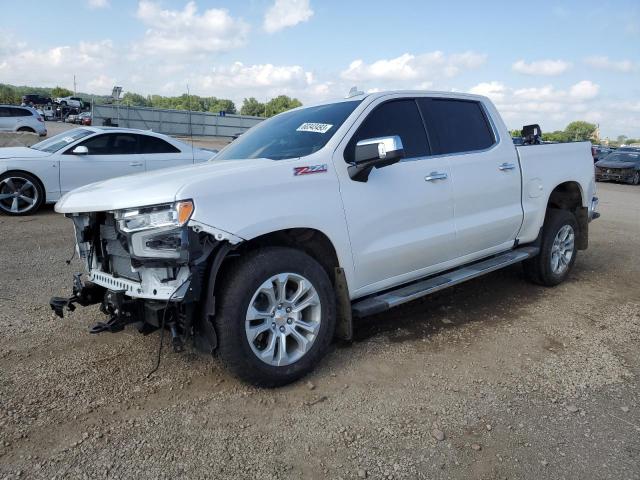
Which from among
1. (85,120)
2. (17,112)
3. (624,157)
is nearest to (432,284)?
(624,157)

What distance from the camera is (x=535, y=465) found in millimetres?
2666

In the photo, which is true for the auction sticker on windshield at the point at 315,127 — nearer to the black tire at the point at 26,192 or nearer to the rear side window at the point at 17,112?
the black tire at the point at 26,192

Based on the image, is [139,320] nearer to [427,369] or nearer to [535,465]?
[427,369]

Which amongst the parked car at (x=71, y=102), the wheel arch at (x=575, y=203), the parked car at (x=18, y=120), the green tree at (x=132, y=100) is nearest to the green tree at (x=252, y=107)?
the green tree at (x=132, y=100)

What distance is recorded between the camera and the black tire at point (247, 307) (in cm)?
306

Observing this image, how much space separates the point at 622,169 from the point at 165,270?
2342 cm

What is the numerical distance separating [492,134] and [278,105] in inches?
3645

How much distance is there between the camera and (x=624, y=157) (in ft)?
76.6

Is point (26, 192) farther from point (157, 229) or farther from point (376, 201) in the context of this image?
point (376, 201)

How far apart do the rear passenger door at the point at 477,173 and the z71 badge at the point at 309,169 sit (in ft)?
4.15

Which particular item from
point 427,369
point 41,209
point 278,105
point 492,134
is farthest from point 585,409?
point 278,105

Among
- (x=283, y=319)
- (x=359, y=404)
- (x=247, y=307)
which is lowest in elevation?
(x=359, y=404)

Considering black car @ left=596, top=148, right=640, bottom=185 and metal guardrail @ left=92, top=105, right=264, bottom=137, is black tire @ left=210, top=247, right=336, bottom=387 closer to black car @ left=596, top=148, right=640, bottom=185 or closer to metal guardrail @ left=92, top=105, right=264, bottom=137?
black car @ left=596, top=148, right=640, bottom=185

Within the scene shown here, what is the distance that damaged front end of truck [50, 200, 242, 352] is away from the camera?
9.60ft
